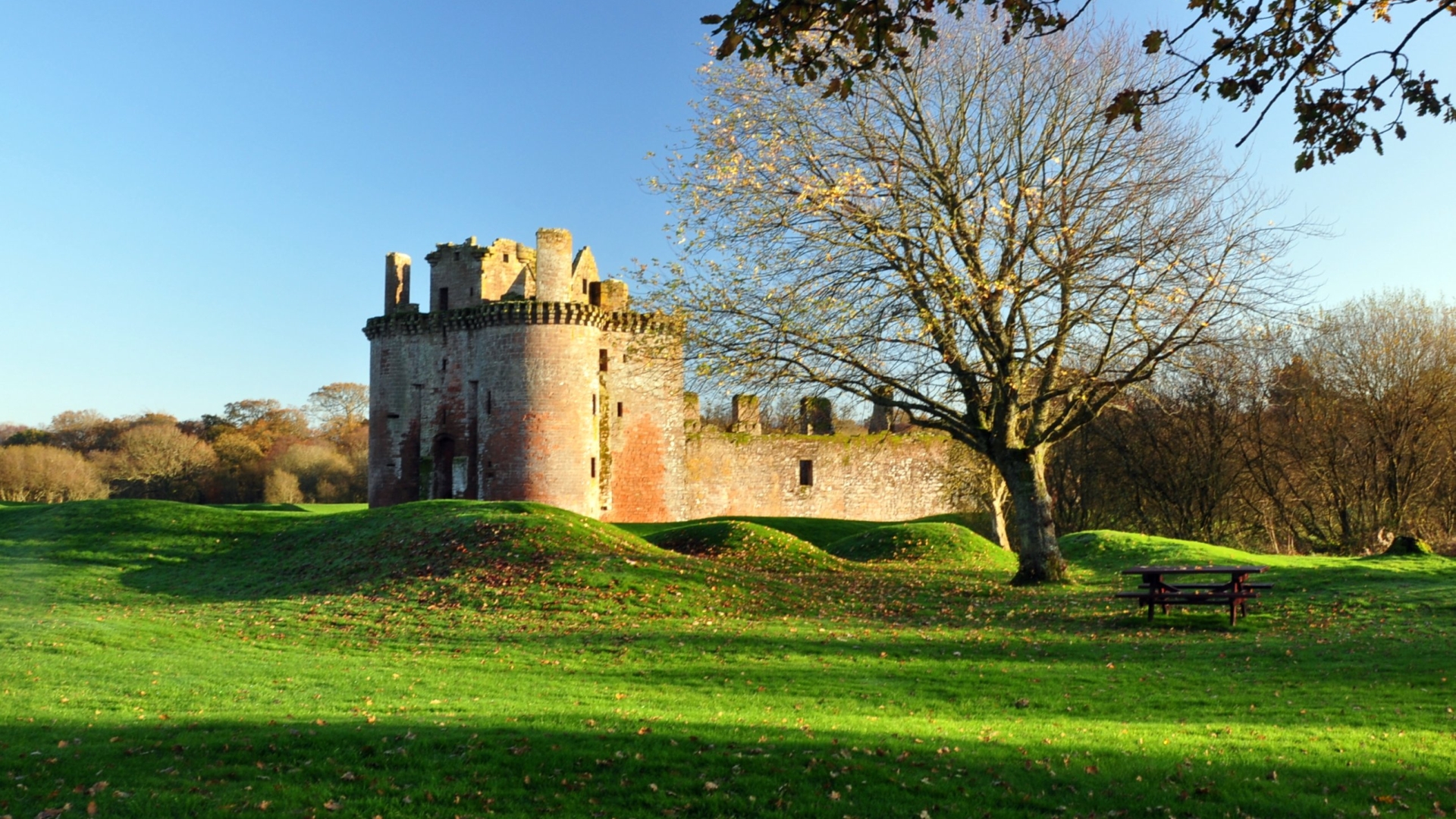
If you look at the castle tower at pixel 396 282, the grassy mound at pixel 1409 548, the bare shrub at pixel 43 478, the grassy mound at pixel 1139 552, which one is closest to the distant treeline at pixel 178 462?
the bare shrub at pixel 43 478

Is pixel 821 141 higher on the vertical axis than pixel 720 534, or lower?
higher

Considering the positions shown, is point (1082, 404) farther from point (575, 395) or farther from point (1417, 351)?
point (1417, 351)

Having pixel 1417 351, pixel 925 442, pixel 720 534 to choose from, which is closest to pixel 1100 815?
pixel 720 534

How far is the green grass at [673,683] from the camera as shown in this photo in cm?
769

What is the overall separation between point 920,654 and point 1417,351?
112ft

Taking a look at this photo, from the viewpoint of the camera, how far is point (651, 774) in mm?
7941

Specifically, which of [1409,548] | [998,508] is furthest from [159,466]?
[1409,548]

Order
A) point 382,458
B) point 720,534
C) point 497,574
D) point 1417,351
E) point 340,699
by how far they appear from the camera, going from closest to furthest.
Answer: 1. point 340,699
2. point 497,574
3. point 720,534
4. point 1417,351
5. point 382,458

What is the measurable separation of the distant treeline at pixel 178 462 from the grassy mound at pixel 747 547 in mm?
46840

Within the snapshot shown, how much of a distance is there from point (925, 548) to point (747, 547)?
17.5 feet

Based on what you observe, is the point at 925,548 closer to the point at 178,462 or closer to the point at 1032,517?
the point at 1032,517

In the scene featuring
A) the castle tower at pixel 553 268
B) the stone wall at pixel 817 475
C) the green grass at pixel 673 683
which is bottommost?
the green grass at pixel 673 683

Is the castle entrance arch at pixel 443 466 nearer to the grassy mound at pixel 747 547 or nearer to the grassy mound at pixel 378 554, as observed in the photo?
the grassy mound at pixel 378 554

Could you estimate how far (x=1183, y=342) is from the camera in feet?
65.7
